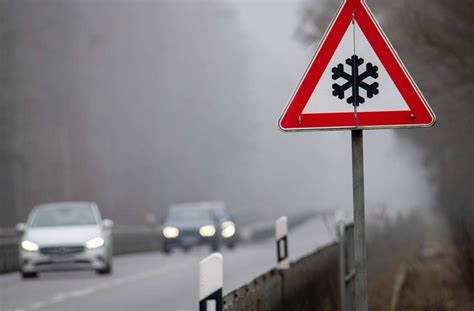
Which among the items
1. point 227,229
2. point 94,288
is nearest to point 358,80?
point 94,288

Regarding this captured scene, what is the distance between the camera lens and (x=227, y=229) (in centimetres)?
4431

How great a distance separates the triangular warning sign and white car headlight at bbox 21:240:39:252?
19620 mm

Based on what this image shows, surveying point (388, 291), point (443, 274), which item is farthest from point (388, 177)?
point (388, 291)

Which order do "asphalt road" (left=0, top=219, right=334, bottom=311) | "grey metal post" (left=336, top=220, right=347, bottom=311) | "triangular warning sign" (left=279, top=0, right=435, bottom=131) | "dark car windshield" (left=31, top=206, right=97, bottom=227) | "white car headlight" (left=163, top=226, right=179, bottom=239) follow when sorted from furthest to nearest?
"white car headlight" (left=163, top=226, right=179, bottom=239), "dark car windshield" (left=31, top=206, right=97, bottom=227), "asphalt road" (left=0, top=219, right=334, bottom=311), "grey metal post" (left=336, top=220, right=347, bottom=311), "triangular warning sign" (left=279, top=0, right=435, bottom=131)

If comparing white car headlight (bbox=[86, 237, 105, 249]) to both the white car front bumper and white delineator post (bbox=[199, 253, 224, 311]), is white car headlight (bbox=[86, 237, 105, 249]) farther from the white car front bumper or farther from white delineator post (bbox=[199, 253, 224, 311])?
white delineator post (bbox=[199, 253, 224, 311])

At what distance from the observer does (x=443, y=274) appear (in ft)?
85.4

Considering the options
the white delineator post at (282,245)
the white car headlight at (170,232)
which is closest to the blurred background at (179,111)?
the white car headlight at (170,232)

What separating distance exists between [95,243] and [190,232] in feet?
50.9

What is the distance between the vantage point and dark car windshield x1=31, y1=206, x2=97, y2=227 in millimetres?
27906

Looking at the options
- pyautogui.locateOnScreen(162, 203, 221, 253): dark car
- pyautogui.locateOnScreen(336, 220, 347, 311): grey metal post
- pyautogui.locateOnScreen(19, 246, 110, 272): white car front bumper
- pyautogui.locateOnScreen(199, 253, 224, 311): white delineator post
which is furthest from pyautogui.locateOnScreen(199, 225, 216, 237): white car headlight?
pyautogui.locateOnScreen(199, 253, 224, 311): white delineator post

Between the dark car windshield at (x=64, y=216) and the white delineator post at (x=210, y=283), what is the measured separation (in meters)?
20.6

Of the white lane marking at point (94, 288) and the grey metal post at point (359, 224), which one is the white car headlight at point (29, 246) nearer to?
the white lane marking at point (94, 288)

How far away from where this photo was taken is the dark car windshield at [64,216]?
27.9 meters

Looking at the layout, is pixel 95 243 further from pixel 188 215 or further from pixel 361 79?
pixel 361 79
